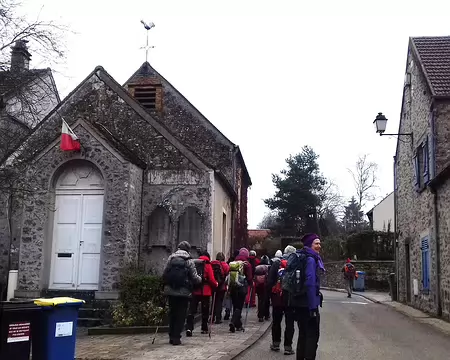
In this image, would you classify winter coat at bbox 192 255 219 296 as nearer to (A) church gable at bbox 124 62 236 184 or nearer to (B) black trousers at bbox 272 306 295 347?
(B) black trousers at bbox 272 306 295 347

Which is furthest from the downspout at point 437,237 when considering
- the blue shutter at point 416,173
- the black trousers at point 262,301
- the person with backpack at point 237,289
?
the person with backpack at point 237,289

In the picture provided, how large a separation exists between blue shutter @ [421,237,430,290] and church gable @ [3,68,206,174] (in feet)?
26.5

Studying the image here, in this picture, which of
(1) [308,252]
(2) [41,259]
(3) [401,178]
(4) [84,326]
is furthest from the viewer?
(3) [401,178]

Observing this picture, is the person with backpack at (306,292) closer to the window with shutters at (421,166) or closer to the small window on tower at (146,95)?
A: the window with shutters at (421,166)

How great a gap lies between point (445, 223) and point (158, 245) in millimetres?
8201

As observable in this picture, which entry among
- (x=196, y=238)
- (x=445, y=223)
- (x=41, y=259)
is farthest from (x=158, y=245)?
(x=445, y=223)

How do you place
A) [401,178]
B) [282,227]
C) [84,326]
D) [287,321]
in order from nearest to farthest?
[287,321] < [84,326] < [401,178] < [282,227]

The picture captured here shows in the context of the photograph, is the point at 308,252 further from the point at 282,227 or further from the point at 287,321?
the point at 282,227

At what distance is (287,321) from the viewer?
9211 millimetres

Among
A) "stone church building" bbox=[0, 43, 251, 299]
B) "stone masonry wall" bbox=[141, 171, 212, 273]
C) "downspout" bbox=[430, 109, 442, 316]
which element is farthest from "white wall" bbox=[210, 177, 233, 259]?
"downspout" bbox=[430, 109, 442, 316]

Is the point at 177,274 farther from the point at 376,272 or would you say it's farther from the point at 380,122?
the point at 376,272

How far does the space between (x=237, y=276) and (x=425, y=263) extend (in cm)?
916


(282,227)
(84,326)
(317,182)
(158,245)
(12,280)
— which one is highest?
(317,182)

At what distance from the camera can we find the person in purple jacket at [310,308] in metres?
7.35
